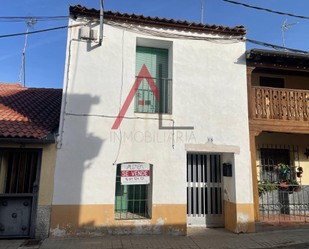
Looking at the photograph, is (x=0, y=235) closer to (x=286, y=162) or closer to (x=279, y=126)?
(x=279, y=126)

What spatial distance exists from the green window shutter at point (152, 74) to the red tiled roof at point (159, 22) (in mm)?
830

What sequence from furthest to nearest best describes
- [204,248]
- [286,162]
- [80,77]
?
[286,162]
[80,77]
[204,248]

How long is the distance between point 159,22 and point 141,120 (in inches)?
119

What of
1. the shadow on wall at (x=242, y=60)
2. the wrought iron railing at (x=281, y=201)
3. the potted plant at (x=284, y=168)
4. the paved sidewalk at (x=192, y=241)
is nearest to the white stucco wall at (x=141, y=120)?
the shadow on wall at (x=242, y=60)

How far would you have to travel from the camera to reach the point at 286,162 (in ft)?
31.2

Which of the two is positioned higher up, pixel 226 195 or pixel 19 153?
pixel 19 153

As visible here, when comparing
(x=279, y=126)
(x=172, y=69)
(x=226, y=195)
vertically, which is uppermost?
(x=172, y=69)

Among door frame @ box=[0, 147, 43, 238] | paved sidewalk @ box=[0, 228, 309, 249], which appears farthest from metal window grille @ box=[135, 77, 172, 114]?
paved sidewalk @ box=[0, 228, 309, 249]

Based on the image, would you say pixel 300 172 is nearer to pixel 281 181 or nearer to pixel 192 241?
pixel 281 181

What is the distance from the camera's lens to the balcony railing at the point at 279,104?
7.76 meters

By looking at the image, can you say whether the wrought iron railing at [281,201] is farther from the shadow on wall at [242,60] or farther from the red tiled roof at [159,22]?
the red tiled roof at [159,22]

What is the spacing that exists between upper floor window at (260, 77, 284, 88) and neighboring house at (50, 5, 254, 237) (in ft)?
7.10

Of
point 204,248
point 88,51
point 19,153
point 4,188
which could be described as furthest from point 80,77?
point 204,248

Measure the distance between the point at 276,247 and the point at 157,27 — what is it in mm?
6691
